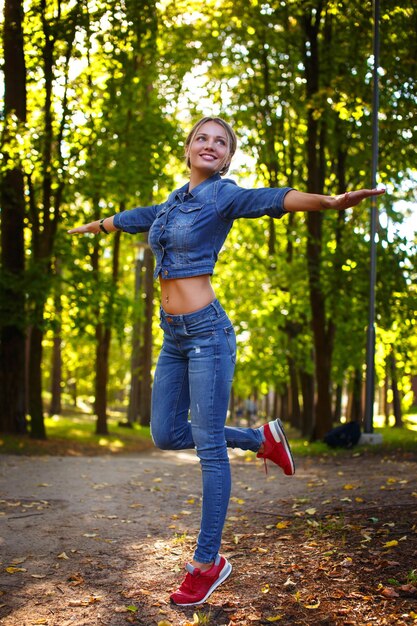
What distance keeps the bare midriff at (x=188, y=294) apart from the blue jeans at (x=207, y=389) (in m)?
0.04

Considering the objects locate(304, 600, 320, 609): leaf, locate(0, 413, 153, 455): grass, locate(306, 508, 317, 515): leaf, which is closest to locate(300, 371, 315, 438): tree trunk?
locate(0, 413, 153, 455): grass

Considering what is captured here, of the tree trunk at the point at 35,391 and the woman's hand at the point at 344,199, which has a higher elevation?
the woman's hand at the point at 344,199

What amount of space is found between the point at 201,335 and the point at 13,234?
449 inches

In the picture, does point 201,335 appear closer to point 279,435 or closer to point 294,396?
point 279,435

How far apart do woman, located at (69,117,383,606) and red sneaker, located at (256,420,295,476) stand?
0.58m

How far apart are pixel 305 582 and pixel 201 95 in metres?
18.7

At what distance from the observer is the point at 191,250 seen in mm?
4219

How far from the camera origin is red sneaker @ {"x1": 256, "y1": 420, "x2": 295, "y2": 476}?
16.0 ft

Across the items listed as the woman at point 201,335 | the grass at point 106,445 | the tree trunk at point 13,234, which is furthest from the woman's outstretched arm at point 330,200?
the tree trunk at point 13,234

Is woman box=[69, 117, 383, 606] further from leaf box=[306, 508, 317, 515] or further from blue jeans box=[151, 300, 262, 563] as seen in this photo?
leaf box=[306, 508, 317, 515]

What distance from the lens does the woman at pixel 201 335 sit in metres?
4.16

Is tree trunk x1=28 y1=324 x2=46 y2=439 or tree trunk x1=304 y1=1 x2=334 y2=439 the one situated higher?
tree trunk x1=304 y1=1 x2=334 y2=439

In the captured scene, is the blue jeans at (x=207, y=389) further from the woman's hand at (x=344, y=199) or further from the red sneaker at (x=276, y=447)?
the woman's hand at (x=344, y=199)

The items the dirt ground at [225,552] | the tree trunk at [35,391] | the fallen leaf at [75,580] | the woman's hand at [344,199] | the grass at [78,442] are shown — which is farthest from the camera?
the tree trunk at [35,391]
